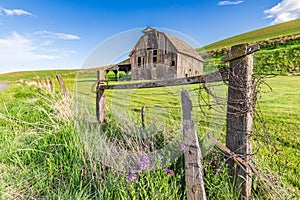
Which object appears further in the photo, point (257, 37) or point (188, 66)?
point (257, 37)

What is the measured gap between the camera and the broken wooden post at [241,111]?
1.85 metres

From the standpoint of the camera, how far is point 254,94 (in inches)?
74.3

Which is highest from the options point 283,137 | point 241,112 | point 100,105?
point 241,112

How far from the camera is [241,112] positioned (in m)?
1.89

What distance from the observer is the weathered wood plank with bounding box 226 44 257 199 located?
185cm

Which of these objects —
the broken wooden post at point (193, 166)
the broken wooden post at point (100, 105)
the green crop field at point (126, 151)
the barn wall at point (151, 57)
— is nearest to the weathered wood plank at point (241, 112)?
the green crop field at point (126, 151)

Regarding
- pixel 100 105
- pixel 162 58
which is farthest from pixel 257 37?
pixel 162 58

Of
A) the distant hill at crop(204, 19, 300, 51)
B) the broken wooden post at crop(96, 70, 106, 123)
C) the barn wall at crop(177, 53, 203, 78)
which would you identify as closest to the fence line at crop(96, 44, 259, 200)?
the barn wall at crop(177, 53, 203, 78)

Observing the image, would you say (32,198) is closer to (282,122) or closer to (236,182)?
(236,182)

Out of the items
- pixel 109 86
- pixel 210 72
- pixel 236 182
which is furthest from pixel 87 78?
pixel 236 182

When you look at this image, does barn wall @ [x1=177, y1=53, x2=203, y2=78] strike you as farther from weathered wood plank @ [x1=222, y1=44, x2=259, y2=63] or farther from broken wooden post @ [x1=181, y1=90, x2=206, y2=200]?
broken wooden post @ [x1=181, y1=90, x2=206, y2=200]

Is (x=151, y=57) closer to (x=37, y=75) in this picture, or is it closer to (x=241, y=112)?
(x=241, y=112)

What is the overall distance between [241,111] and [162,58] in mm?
1259

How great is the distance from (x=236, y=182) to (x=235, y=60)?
1224 mm
